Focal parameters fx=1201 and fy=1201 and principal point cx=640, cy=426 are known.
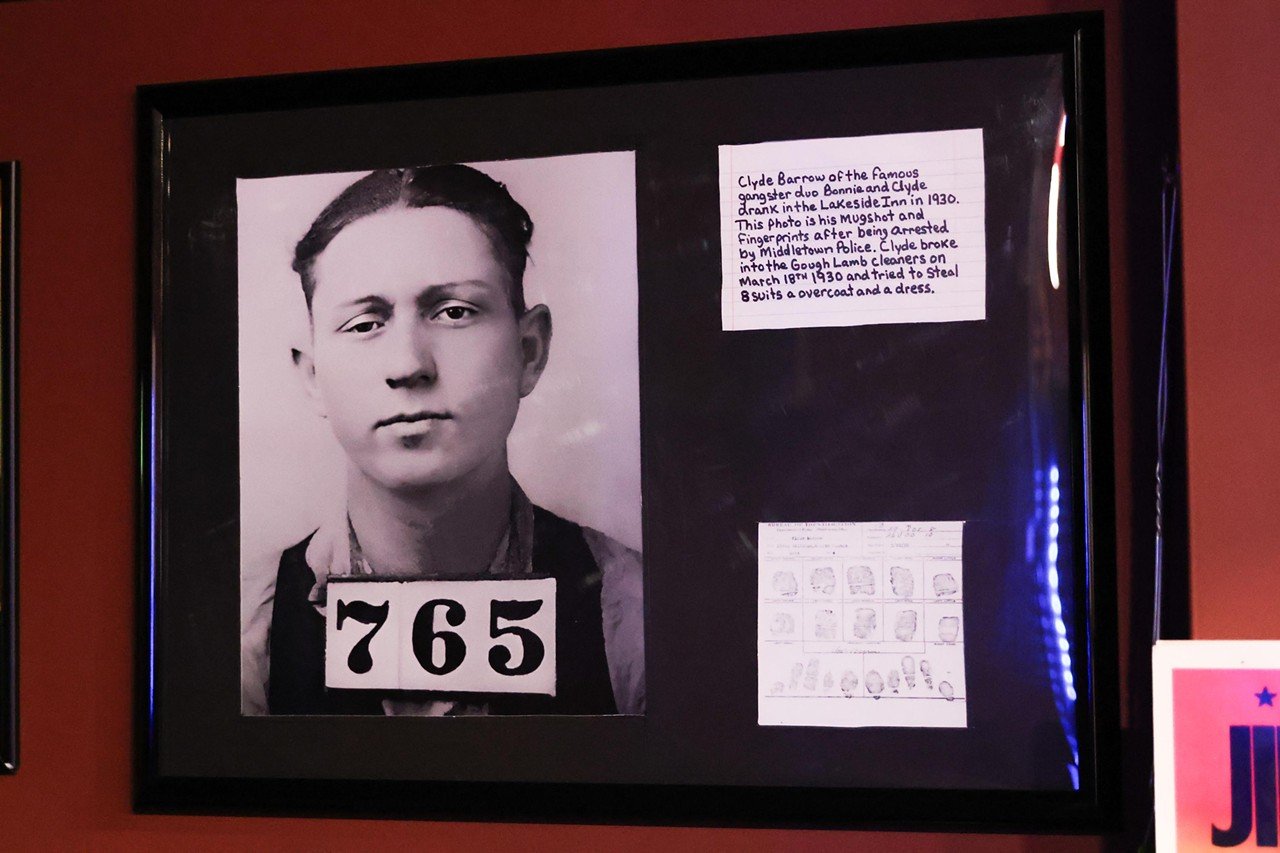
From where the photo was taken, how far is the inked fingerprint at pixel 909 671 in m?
1.46

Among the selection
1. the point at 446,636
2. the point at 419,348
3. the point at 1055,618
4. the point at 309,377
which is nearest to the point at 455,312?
the point at 419,348

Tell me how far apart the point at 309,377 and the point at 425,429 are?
0.18 m

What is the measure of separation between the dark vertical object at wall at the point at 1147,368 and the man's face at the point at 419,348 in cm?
75

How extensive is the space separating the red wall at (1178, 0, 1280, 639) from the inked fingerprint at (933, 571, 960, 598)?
27cm

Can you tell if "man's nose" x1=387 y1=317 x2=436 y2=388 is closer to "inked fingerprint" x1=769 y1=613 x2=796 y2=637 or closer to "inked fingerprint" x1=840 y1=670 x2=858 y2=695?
"inked fingerprint" x1=769 y1=613 x2=796 y2=637

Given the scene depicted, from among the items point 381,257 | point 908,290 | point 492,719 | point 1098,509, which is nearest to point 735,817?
point 492,719

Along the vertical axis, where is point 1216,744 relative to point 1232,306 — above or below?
below

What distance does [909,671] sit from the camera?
4.81 ft

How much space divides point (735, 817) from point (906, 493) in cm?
46

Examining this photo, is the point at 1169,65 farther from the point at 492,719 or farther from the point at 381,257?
the point at 492,719

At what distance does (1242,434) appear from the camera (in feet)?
4.42

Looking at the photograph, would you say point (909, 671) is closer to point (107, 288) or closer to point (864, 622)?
point (864, 622)

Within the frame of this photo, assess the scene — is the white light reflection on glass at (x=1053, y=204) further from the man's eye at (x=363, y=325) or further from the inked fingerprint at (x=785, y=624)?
the man's eye at (x=363, y=325)

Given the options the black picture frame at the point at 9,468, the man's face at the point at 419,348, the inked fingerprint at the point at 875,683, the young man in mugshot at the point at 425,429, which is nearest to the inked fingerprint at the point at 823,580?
the inked fingerprint at the point at 875,683
